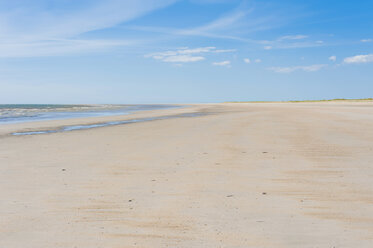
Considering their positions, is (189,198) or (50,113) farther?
(50,113)

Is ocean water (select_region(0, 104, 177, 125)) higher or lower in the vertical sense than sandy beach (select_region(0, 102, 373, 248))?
higher

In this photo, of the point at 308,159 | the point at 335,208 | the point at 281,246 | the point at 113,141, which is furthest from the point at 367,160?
the point at 113,141

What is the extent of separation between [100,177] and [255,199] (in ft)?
8.80

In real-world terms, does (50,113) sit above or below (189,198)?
above

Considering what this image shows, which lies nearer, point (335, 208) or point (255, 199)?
point (335, 208)

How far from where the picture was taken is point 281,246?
292cm

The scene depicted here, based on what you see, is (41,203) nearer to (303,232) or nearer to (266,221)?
(266,221)

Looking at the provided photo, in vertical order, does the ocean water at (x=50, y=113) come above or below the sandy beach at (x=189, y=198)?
above

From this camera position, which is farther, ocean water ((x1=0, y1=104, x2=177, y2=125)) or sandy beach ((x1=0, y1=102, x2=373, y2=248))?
ocean water ((x1=0, y1=104, x2=177, y2=125))

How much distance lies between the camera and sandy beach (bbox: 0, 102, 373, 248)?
3.14m

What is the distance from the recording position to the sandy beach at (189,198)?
123 inches

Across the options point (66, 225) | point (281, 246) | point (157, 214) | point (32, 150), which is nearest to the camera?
point (281, 246)

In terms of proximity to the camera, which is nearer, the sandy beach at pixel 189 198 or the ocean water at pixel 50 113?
the sandy beach at pixel 189 198

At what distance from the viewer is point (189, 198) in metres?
4.27
